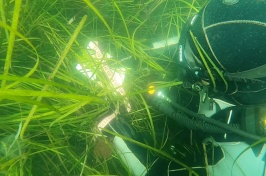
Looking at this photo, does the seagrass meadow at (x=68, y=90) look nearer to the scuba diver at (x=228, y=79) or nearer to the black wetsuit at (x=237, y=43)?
the scuba diver at (x=228, y=79)

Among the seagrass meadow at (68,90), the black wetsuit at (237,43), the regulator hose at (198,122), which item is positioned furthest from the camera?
the seagrass meadow at (68,90)

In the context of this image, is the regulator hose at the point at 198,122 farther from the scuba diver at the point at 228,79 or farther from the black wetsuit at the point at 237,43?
the black wetsuit at the point at 237,43

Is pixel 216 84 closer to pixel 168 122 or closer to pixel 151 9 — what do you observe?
pixel 168 122

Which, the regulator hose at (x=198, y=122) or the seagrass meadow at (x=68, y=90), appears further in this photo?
the seagrass meadow at (x=68, y=90)

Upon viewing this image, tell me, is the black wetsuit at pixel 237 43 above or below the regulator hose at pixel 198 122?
above

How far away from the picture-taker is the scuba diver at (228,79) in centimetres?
106

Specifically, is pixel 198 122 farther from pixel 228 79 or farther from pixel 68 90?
pixel 68 90

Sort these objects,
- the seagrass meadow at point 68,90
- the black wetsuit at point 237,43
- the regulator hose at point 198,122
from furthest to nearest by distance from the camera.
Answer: the seagrass meadow at point 68,90, the regulator hose at point 198,122, the black wetsuit at point 237,43

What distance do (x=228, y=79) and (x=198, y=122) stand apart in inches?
9.6

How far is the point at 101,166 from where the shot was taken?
177cm

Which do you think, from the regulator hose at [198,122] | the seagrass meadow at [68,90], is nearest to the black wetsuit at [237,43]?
the regulator hose at [198,122]

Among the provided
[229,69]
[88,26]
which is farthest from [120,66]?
[229,69]

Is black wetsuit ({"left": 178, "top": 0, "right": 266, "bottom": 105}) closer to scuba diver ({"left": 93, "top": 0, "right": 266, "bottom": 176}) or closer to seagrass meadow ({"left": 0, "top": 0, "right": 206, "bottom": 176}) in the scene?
scuba diver ({"left": 93, "top": 0, "right": 266, "bottom": 176})

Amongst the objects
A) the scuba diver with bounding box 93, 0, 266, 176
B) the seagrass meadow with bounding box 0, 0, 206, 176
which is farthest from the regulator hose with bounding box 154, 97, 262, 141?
the seagrass meadow with bounding box 0, 0, 206, 176
